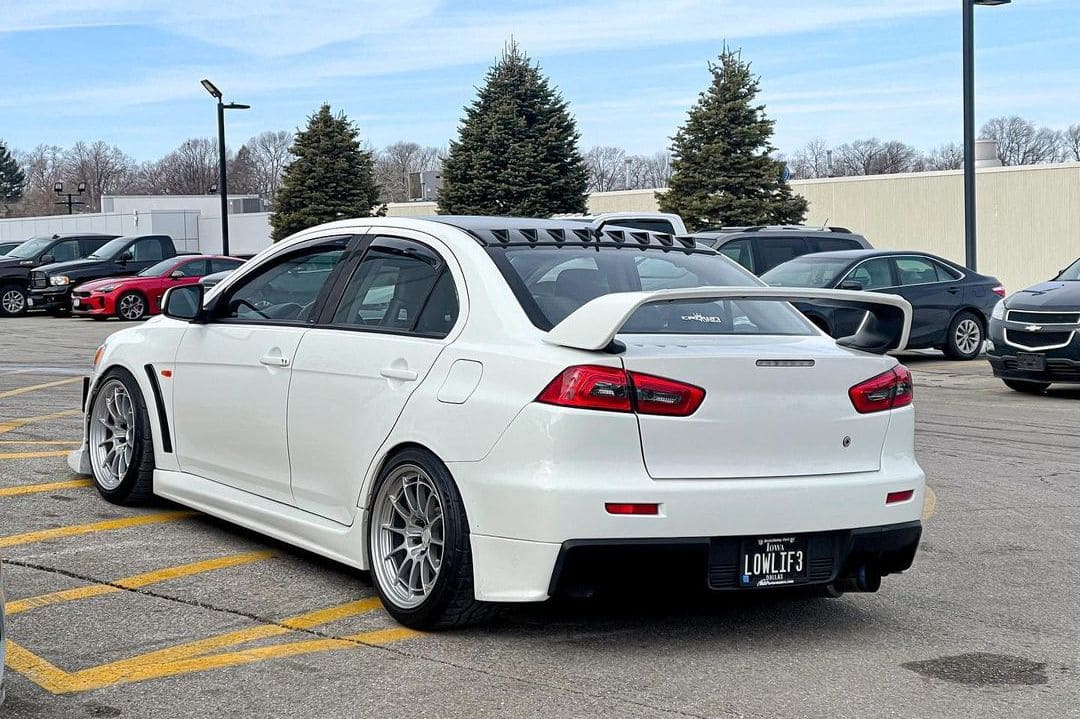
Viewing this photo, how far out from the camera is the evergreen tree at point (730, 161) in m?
36.7

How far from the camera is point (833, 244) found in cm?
2111

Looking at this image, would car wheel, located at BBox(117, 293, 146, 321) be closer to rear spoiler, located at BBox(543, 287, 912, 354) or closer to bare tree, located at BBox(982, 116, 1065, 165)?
rear spoiler, located at BBox(543, 287, 912, 354)

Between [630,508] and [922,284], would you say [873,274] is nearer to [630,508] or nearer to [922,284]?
[922,284]

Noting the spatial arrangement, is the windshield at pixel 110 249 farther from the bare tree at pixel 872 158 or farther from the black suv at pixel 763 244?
the bare tree at pixel 872 158

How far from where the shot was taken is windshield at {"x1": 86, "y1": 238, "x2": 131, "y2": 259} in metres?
31.4

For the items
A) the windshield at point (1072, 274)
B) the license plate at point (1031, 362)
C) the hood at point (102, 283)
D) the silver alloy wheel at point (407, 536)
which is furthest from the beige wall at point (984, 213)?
the silver alloy wheel at point (407, 536)

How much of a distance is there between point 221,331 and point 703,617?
2775mm

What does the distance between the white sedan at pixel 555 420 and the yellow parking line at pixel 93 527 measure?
917mm

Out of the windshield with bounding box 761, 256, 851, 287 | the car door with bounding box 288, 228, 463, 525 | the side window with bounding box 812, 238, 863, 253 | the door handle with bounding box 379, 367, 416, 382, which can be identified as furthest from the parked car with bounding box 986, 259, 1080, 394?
the door handle with bounding box 379, 367, 416, 382

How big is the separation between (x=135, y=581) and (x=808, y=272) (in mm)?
13081

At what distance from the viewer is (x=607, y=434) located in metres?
4.73

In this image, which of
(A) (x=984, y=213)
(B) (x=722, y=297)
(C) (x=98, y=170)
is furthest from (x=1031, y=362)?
(C) (x=98, y=170)

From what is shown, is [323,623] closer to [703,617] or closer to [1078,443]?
[703,617]

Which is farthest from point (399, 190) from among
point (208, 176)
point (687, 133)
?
point (687, 133)
